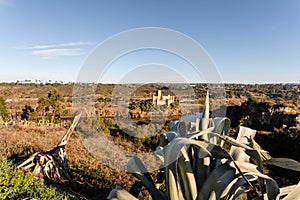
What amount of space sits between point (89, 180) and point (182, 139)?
3015mm

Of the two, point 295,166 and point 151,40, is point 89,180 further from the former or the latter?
point 295,166

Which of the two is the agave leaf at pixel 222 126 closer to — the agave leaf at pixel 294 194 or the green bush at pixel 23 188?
the agave leaf at pixel 294 194

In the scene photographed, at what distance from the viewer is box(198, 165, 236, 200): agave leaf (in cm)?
139

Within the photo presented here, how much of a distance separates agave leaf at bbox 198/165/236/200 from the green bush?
6.32ft

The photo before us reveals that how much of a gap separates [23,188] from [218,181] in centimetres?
236

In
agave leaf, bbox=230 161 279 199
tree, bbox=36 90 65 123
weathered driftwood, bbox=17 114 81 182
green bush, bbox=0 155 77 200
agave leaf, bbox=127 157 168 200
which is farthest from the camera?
tree, bbox=36 90 65 123

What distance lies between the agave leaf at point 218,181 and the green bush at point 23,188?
1925 millimetres

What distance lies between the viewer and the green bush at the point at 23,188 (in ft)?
9.33

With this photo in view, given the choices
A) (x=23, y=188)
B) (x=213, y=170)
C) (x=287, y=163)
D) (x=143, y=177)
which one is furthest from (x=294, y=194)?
(x=23, y=188)

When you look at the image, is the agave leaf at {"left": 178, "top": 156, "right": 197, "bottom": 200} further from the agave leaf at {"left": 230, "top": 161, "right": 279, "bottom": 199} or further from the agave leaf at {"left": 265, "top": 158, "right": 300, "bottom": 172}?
the agave leaf at {"left": 265, "top": 158, "right": 300, "bottom": 172}

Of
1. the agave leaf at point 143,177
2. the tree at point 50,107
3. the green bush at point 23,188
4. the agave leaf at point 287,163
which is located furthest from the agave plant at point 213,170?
the tree at point 50,107

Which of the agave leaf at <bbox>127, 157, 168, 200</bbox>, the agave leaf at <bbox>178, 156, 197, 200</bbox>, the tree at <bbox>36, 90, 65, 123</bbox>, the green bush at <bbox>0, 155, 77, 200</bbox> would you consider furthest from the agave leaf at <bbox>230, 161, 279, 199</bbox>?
the tree at <bbox>36, 90, 65, 123</bbox>

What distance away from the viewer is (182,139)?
52.7 inches

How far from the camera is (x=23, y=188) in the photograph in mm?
3033
